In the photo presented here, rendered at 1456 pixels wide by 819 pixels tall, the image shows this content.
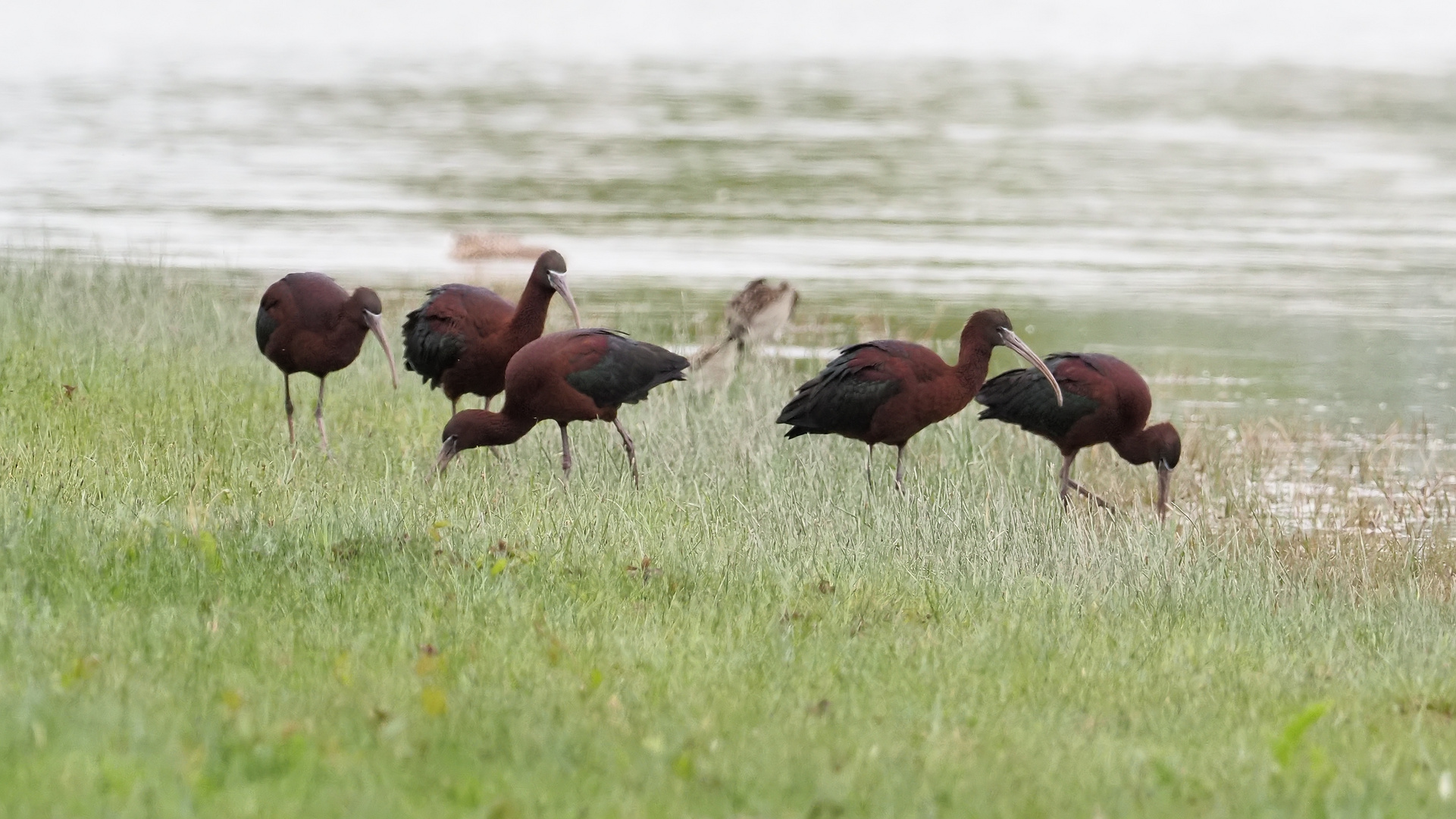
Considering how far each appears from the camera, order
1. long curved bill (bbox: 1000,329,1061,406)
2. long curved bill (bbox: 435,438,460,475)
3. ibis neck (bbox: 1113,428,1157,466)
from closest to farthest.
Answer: long curved bill (bbox: 435,438,460,475) < long curved bill (bbox: 1000,329,1061,406) < ibis neck (bbox: 1113,428,1157,466)

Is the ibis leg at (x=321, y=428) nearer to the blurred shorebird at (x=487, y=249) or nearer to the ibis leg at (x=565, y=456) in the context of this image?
the ibis leg at (x=565, y=456)

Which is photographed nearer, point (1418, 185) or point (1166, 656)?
point (1166, 656)

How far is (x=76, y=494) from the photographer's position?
8172 mm

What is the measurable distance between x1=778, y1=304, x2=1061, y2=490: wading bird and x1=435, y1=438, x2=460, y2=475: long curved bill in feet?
5.76

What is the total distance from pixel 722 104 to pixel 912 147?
36.6 feet

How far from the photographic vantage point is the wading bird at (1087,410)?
10461 mm

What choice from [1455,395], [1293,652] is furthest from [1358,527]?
[1455,395]

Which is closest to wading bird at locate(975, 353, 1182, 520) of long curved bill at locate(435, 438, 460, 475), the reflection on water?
long curved bill at locate(435, 438, 460, 475)

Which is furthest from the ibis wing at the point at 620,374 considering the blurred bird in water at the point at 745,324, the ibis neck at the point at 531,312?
the blurred bird in water at the point at 745,324

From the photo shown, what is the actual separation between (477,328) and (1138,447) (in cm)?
381

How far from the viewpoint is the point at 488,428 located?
32.4ft

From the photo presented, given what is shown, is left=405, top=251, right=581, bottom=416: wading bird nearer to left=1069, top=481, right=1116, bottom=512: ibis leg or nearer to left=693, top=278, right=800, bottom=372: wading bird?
left=1069, top=481, right=1116, bottom=512: ibis leg

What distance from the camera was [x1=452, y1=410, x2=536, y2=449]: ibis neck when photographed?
32.2ft

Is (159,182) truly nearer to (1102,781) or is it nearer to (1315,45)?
(1102,781)
